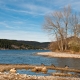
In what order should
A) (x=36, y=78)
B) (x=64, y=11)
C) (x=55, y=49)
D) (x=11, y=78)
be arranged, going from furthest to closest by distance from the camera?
(x=55, y=49), (x=64, y=11), (x=36, y=78), (x=11, y=78)

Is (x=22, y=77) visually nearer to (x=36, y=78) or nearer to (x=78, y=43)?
(x=36, y=78)

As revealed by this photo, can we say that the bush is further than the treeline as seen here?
No

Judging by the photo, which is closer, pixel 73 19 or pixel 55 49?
pixel 73 19

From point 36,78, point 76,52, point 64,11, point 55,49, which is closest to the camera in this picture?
point 36,78

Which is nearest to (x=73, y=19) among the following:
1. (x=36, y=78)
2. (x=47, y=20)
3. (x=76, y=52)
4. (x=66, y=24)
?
(x=66, y=24)

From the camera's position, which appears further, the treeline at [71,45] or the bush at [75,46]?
the treeline at [71,45]

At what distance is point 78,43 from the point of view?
63.6 meters

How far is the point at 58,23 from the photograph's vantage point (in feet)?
240

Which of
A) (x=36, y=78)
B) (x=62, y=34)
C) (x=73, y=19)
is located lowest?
(x=36, y=78)

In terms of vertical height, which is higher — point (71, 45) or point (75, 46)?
point (71, 45)

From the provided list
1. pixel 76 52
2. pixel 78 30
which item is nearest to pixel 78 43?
pixel 76 52

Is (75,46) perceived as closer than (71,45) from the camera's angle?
Yes

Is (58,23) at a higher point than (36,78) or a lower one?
higher

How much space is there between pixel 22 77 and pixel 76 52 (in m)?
47.2
